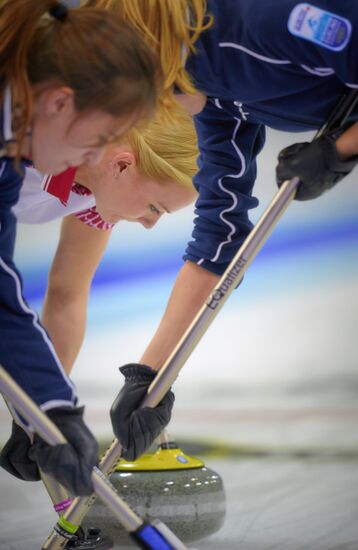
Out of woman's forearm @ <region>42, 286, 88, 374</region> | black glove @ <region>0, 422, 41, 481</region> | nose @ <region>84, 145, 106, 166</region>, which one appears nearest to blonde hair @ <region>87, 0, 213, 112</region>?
nose @ <region>84, 145, 106, 166</region>

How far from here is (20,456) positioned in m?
1.51

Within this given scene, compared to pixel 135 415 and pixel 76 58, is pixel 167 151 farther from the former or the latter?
pixel 76 58

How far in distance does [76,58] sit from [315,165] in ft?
1.19

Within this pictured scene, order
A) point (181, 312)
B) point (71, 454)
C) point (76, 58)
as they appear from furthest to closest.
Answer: point (181, 312)
point (71, 454)
point (76, 58)

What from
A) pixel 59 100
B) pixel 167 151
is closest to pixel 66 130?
pixel 59 100

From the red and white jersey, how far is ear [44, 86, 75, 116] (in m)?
0.53

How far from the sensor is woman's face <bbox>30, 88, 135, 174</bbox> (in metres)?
1.11

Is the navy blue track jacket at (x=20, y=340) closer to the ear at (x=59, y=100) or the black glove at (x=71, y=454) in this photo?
the black glove at (x=71, y=454)

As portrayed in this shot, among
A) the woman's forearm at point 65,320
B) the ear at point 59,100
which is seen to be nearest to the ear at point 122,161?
the woman's forearm at point 65,320

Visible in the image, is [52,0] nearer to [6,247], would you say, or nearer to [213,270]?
[6,247]

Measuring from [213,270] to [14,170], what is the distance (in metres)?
0.46

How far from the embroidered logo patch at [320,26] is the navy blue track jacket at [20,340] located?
0.37 meters

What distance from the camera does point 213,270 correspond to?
158 centimetres

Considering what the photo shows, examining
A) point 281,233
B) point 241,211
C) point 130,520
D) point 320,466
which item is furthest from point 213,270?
point 281,233
